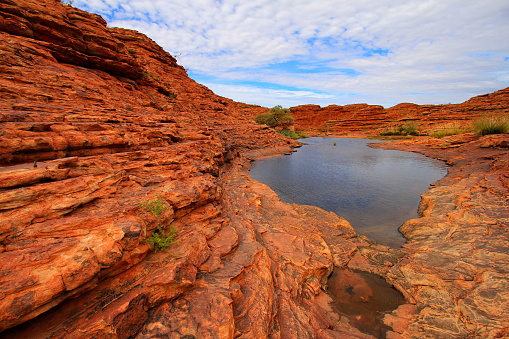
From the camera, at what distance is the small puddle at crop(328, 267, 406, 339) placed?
A: 5172 mm

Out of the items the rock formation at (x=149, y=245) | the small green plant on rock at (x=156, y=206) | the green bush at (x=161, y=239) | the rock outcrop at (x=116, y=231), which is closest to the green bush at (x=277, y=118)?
the rock formation at (x=149, y=245)

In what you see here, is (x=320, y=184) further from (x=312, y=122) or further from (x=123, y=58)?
(x=312, y=122)

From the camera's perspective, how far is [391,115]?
6197cm

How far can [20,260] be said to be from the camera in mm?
2832

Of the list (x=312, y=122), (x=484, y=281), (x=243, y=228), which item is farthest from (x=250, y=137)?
(x=312, y=122)

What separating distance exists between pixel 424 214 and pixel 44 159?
14376 mm

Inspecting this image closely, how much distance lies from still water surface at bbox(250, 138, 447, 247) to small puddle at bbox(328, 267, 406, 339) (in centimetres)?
280

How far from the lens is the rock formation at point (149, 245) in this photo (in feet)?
10.2

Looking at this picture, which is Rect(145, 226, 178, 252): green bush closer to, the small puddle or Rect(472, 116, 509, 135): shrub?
the small puddle

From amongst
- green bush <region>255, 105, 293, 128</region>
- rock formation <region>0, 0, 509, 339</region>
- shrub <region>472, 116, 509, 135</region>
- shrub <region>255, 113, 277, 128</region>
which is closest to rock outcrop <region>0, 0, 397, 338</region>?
rock formation <region>0, 0, 509, 339</region>

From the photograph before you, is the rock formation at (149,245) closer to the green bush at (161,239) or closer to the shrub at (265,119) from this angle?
the green bush at (161,239)

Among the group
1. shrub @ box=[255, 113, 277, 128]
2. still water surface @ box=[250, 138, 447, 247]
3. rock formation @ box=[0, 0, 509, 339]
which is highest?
shrub @ box=[255, 113, 277, 128]

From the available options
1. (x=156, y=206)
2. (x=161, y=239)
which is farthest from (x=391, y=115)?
(x=161, y=239)

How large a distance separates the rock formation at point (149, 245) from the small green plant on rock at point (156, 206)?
0.12 feet
